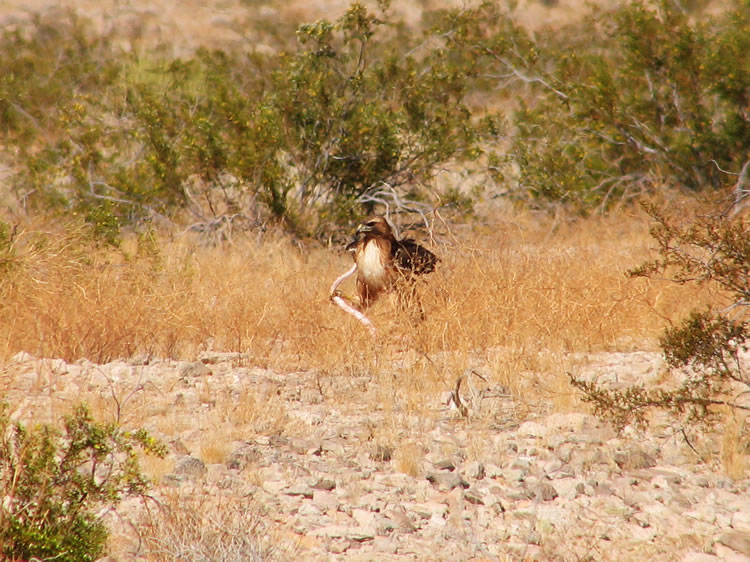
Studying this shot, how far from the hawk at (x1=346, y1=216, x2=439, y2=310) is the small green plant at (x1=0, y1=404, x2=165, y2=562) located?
342 centimetres

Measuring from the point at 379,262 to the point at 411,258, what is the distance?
29 cm

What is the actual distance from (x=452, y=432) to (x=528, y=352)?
139cm

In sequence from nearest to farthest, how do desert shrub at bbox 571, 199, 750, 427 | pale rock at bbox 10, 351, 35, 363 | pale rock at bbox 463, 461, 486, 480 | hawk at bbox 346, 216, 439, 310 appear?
pale rock at bbox 463, 461, 486, 480 → desert shrub at bbox 571, 199, 750, 427 → pale rock at bbox 10, 351, 35, 363 → hawk at bbox 346, 216, 439, 310

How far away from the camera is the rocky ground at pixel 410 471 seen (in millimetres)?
3430

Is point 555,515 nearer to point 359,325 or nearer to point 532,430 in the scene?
point 532,430

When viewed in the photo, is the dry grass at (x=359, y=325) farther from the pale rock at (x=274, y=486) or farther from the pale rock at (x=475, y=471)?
the pale rock at (x=274, y=486)

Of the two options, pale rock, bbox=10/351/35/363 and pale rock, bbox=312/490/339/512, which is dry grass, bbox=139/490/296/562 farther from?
pale rock, bbox=10/351/35/363

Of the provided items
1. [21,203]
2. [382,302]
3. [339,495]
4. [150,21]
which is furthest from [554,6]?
[339,495]

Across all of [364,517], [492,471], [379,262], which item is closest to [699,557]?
[492,471]

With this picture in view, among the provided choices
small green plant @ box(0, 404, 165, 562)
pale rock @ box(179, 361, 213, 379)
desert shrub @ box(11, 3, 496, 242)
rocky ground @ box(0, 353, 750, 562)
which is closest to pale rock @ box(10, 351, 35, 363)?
rocky ground @ box(0, 353, 750, 562)

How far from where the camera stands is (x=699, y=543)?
3.39 meters

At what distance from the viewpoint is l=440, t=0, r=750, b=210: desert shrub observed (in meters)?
11.3

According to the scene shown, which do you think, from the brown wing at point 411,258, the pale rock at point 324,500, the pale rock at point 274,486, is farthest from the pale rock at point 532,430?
the brown wing at point 411,258

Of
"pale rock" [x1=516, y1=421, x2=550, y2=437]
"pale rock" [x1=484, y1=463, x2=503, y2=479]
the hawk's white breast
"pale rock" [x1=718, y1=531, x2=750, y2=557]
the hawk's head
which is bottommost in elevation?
"pale rock" [x1=516, y1=421, x2=550, y2=437]
